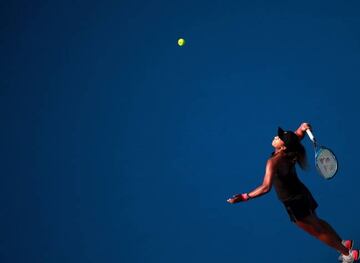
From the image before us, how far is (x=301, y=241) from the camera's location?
4223mm

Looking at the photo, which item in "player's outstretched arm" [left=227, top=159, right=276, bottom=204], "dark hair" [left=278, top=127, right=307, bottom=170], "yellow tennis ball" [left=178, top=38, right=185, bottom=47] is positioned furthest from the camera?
"yellow tennis ball" [left=178, top=38, right=185, bottom=47]

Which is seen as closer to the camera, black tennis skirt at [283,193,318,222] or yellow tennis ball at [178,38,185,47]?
black tennis skirt at [283,193,318,222]

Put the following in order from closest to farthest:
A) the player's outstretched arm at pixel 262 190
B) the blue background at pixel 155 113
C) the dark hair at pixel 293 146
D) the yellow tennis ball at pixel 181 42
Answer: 1. the player's outstretched arm at pixel 262 190
2. the dark hair at pixel 293 146
3. the blue background at pixel 155 113
4. the yellow tennis ball at pixel 181 42

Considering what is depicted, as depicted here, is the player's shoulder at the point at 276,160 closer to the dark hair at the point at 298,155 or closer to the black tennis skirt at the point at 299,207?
the dark hair at the point at 298,155

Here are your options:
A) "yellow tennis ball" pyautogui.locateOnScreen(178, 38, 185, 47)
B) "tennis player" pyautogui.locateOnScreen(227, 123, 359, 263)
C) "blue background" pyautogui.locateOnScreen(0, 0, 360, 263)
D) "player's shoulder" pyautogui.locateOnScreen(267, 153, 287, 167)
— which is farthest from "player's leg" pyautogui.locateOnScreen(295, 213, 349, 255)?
"yellow tennis ball" pyautogui.locateOnScreen(178, 38, 185, 47)

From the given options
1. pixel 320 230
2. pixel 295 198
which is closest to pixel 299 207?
pixel 295 198

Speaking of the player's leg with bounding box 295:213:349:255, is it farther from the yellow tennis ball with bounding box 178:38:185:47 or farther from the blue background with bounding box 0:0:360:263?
the yellow tennis ball with bounding box 178:38:185:47

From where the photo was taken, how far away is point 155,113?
5.47 metres

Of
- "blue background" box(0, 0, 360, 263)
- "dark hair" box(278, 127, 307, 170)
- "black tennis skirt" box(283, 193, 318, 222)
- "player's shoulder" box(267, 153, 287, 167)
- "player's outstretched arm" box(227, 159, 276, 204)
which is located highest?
"blue background" box(0, 0, 360, 263)

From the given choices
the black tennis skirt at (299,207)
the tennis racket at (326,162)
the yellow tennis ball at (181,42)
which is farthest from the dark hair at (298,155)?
the yellow tennis ball at (181,42)

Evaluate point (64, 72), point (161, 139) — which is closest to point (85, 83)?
point (64, 72)

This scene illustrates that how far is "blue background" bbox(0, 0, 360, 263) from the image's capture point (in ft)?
15.9

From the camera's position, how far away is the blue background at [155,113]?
4844 millimetres

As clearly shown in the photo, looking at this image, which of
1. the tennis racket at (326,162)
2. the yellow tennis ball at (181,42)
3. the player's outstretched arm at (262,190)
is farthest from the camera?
the yellow tennis ball at (181,42)
